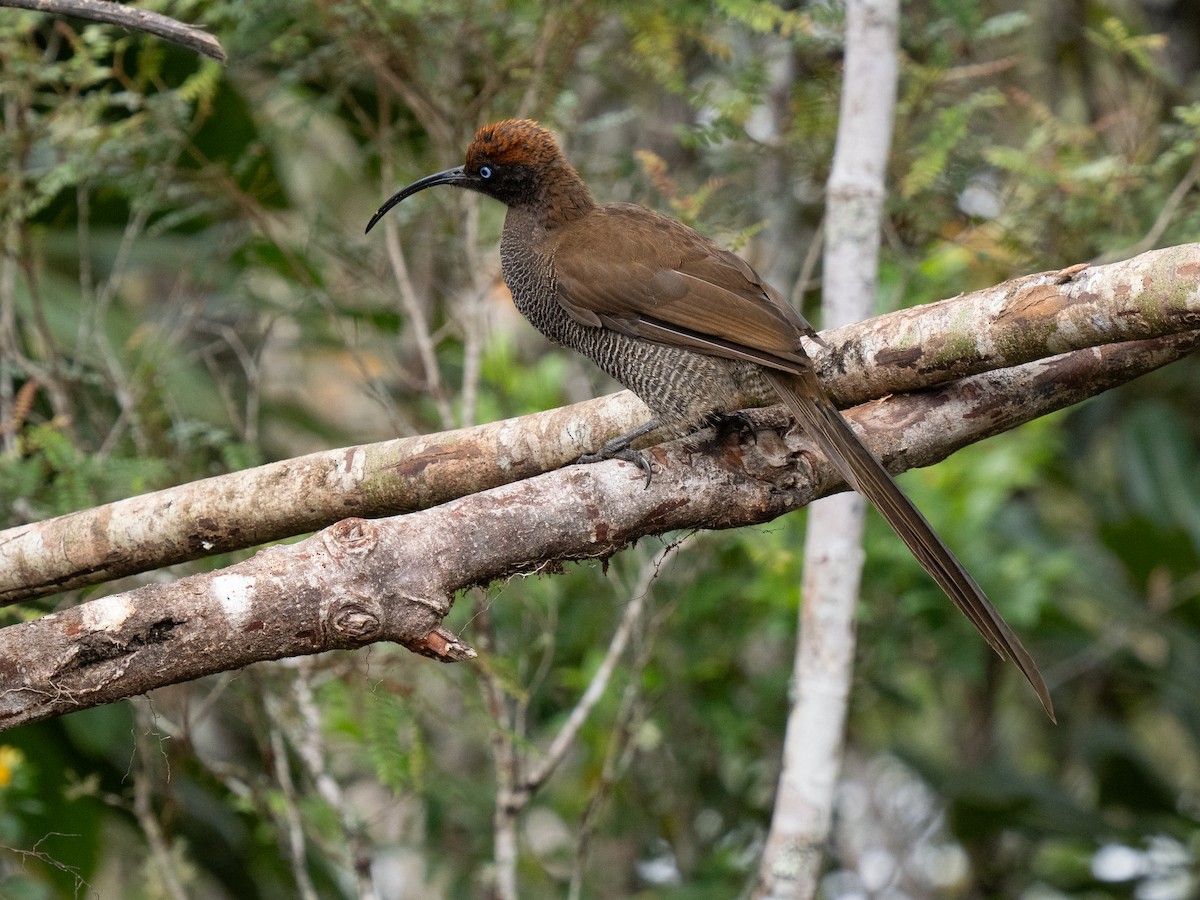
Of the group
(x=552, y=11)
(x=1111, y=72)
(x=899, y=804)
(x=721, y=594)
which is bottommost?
(x=899, y=804)

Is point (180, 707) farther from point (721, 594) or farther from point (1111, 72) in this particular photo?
point (1111, 72)

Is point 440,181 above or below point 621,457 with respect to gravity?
above

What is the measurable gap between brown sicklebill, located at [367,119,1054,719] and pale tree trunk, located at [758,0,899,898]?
40cm

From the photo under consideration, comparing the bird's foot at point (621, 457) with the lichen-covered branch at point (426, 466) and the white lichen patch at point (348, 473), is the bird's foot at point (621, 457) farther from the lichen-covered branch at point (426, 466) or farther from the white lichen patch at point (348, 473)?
the white lichen patch at point (348, 473)

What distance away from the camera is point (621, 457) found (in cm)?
304

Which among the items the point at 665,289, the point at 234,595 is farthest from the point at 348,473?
the point at 665,289

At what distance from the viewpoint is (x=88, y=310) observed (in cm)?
443

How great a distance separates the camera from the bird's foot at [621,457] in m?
2.92

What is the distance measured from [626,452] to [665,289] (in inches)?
23.2

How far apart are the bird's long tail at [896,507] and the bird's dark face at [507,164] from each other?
3.65 feet

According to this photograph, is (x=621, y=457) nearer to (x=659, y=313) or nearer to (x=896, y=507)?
(x=659, y=313)

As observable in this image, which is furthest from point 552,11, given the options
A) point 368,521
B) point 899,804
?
point 899,804

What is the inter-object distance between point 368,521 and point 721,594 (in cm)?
228

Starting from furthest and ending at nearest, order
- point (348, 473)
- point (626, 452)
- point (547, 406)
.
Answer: point (547, 406)
point (348, 473)
point (626, 452)
